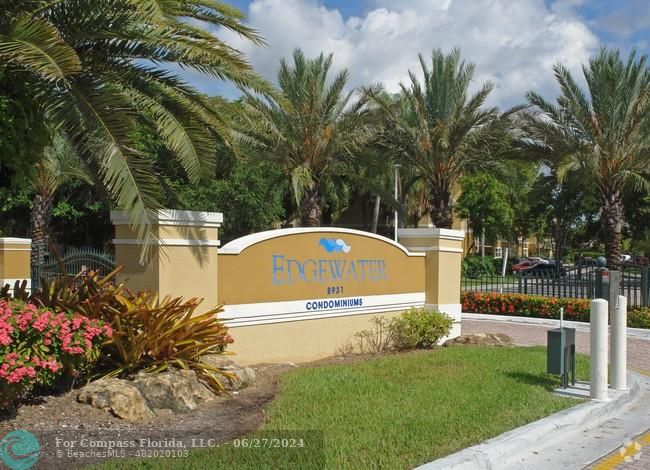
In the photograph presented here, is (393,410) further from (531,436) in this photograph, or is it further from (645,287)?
(645,287)

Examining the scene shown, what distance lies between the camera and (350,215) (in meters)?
52.2

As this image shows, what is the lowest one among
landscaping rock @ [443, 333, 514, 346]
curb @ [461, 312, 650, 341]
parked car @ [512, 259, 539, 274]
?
curb @ [461, 312, 650, 341]

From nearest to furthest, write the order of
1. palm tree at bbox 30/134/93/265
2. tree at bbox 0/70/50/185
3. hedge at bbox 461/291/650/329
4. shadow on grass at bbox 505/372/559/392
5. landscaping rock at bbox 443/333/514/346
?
tree at bbox 0/70/50/185
shadow on grass at bbox 505/372/559/392
landscaping rock at bbox 443/333/514/346
hedge at bbox 461/291/650/329
palm tree at bbox 30/134/93/265

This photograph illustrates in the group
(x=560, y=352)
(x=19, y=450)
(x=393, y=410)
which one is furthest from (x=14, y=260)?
(x=560, y=352)

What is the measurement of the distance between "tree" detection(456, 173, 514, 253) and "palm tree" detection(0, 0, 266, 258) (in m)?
35.4

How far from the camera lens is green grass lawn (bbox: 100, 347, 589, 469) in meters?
5.22

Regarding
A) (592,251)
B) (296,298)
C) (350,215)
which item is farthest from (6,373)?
(592,251)

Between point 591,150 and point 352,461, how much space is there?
16.7 metres

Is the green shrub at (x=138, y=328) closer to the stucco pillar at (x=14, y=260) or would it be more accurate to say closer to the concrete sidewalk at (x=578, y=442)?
the concrete sidewalk at (x=578, y=442)

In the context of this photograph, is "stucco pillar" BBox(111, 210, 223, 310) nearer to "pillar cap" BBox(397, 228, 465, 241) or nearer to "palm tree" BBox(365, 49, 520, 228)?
"pillar cap" BBox(397, 228, 465, 241)

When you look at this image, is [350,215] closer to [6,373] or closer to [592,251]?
[592,251]

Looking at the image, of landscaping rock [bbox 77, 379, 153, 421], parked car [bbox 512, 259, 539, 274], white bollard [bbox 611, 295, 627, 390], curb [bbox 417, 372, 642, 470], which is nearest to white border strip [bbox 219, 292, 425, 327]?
landscaping rock [bbox 77, 379, 153, 421]

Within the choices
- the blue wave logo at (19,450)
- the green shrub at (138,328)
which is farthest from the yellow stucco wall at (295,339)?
the blue wave logo at (19,450)

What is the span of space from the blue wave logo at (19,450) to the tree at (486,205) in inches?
1536
